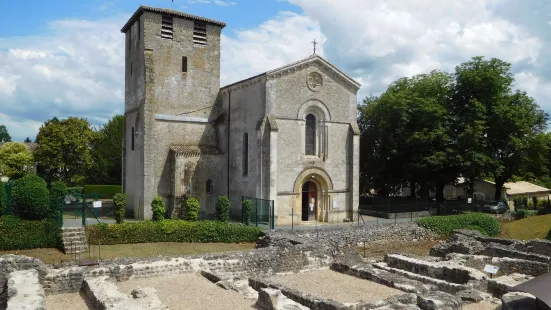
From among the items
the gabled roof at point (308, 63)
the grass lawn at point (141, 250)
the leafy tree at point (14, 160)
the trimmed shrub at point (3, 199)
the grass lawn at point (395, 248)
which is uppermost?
the gabled roof at point (308, 63)

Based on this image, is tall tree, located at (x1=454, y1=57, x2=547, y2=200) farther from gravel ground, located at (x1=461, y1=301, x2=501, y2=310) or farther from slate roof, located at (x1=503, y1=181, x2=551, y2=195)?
gravel ground, located at (x1=461, y1=301, x2=501, y2=310)

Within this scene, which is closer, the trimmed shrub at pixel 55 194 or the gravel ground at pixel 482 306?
the gravel ground at pixel 482 306

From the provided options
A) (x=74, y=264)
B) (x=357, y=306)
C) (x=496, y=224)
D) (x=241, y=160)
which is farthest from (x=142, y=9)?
(x=496, y=224)

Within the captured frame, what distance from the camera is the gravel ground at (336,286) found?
14.9 meters

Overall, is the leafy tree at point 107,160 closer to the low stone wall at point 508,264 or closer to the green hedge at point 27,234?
the green hedge at point 27,234

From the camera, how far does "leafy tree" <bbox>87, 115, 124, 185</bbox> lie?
55656mm

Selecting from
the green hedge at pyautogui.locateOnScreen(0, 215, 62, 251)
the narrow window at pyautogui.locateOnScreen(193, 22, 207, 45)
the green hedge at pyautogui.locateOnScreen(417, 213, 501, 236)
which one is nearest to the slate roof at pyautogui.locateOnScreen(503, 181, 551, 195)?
the green hedge at pyautogui.locateOnScreen(417, 213, 501, 236)

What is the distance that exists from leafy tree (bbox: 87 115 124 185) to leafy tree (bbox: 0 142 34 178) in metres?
7.13

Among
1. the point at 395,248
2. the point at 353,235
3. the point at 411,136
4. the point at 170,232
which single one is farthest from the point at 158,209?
the point at 411,136

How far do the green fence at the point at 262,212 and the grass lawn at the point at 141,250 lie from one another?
3.04 meters

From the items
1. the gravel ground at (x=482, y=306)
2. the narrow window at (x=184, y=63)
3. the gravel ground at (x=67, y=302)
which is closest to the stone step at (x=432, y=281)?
the gravel ground at (x=482, y=306)

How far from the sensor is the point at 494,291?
52.6 feet

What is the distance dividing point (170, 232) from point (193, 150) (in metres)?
8.07

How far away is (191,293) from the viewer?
1426 cm
